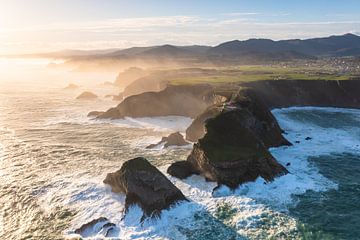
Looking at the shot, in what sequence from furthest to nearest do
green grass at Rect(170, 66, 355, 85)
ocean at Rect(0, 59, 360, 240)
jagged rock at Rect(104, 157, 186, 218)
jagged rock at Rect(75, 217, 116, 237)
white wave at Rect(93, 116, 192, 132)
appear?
1. green grass at Rect(170, 66, 355, 85)
2. white wave at Rect(93, 116, 192, 132)
3. jagged rock at Rect(104, 157, 186, 218)
4. ocean at Rect(0, 59, 360, 240)
5. jagged rock at Rect(75, 217, 116, 237)

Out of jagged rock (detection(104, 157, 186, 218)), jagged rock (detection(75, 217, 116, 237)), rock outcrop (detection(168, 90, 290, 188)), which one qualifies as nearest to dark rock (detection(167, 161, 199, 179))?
rock outcrop (detection(168, 90, 290, 188))

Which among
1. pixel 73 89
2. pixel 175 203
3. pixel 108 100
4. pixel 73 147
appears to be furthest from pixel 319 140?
pixel 73 89

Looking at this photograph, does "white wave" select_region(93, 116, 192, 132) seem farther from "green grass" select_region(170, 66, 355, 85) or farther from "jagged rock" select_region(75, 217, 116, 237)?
"jagged rock" select_region(75, 217, 116, 237)

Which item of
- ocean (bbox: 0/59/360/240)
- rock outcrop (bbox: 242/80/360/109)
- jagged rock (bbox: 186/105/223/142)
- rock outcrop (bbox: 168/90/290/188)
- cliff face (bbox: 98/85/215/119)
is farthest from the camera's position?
rock outcrop (bbox: 242/80/360/109)

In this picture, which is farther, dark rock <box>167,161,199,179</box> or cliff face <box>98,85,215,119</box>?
cliff face <box>98,85,215,119</box>

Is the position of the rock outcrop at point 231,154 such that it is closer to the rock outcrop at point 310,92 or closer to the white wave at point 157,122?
the white wave at point 157,122

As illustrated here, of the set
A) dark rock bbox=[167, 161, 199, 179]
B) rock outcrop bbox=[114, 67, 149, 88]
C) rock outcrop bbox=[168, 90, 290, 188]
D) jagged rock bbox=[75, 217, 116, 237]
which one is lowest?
jagged rock bbox=[75, 217, 116, 237]

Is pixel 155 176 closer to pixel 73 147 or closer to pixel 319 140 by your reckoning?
pixel 73 147

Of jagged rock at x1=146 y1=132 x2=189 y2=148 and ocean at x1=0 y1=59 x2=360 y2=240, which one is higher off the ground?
jagged rock at x1=146 y1=132 x2=189 y2=148
